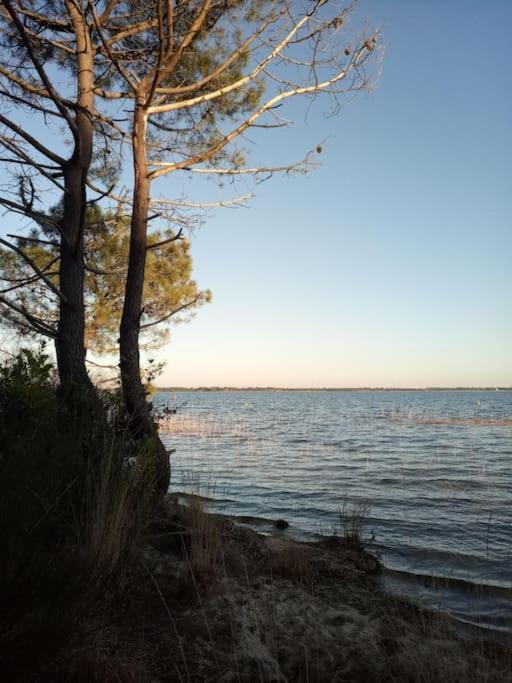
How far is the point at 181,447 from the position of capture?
2008 centimetres

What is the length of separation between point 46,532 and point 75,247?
390 centimetres

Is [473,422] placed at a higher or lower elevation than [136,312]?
lower

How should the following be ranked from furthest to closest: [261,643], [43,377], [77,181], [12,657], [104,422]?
1. [77,181]
2. [104,422]
3. [43,377]
4. [261,643]
5. [12,657]

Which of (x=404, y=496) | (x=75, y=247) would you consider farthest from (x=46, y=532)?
(x=404, y=496)

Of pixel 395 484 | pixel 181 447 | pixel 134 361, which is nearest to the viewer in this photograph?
pixel 134 361

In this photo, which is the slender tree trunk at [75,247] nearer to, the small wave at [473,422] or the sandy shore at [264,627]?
the sandy shore at [264,627]

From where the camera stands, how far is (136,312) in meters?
6.44

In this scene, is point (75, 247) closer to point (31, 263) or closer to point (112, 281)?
point (31, 263)

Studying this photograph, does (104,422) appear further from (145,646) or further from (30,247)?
(30,247)

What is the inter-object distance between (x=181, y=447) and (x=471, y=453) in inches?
442

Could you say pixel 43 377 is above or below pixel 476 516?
above

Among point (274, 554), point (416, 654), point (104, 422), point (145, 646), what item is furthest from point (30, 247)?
point (416, 654)

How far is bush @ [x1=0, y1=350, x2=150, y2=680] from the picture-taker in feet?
6.51

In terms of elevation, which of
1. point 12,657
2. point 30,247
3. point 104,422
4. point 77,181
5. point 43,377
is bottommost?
point 12,657
